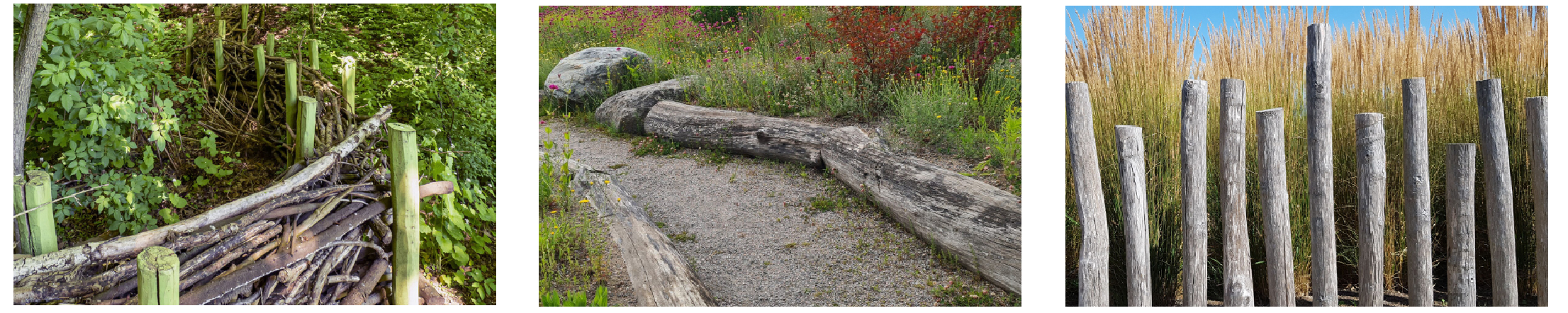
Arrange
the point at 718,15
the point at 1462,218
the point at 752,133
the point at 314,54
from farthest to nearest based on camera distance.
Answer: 1. the point at 752,133
2. the point at 718,15
3. the point at 314,54
4. the point at 1462,218

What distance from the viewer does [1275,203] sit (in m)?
2.02

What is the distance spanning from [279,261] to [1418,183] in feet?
11.8

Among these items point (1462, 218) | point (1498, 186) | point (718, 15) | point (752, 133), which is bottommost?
point (1462, 218)

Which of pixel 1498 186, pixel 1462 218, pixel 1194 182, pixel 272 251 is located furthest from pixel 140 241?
pixel 1498 186

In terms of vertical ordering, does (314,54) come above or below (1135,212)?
above

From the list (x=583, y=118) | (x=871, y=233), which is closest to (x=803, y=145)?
(x=871, y=233)

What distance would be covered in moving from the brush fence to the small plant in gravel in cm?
180

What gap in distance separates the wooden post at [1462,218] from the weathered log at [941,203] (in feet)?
4.41

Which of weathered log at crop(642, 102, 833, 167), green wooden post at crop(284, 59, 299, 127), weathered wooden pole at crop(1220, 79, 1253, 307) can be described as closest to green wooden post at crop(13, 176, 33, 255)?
green wooden post at crop(284, 59, 299, 127)

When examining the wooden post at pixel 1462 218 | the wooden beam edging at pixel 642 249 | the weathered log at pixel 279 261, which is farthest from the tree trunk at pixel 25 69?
the wooden post at pixel 1462 218

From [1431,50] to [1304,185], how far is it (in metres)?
0.68

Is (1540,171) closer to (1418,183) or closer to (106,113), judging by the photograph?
(1418,183)

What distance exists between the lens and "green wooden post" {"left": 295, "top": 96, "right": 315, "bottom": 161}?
8.47 feet

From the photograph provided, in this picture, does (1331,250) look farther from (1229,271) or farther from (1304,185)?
(1304,185)
